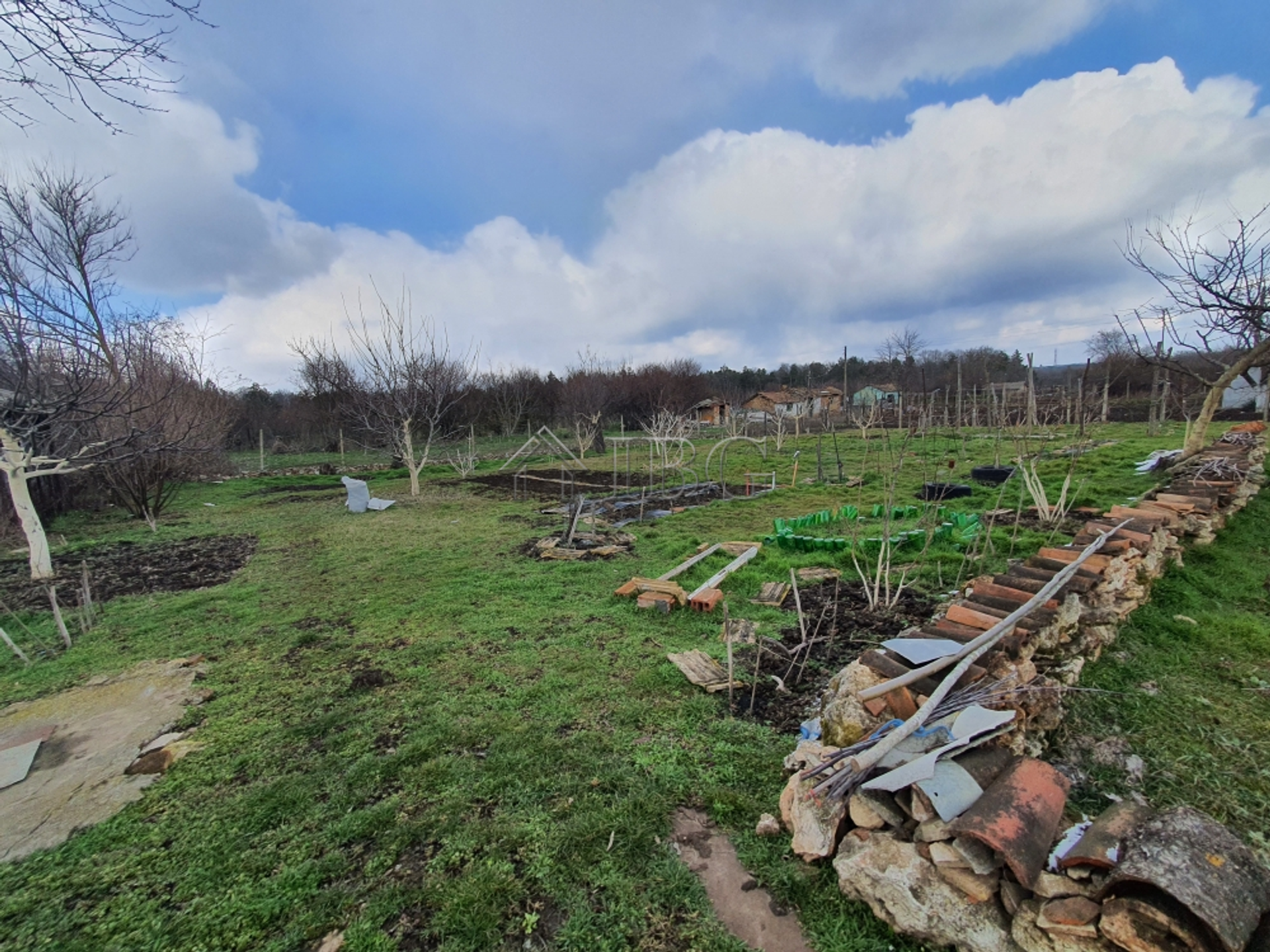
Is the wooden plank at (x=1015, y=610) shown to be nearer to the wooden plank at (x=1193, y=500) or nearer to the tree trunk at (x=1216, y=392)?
the wooden plank at (x=1193, y=500)

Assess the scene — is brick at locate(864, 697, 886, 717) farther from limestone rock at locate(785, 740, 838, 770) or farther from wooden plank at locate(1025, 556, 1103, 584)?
wooden plank at locate(1025, 556, 1103, 584)

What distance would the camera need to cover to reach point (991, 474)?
945 cm

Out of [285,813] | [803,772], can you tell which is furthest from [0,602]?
[803,772]

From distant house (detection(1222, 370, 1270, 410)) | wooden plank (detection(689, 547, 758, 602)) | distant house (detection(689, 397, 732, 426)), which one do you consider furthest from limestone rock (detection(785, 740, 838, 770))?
distant house (detection(689, 397, 732, 426))

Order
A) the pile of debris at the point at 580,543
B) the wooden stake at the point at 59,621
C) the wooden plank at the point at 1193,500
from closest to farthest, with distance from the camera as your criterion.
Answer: the wooden stake at the point at 59,621 < the wooden plank at the point at 1193,500 < the pile of debris at the point at 580,543

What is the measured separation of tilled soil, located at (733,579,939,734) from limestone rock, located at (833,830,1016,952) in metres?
0.99

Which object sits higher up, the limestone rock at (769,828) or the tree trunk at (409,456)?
the tree trunk at (409,456)

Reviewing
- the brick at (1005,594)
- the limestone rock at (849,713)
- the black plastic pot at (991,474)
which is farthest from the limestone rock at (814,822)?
the black plastic pot at (991,474)

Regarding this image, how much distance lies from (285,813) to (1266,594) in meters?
6.97

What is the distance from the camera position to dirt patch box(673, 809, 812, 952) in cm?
170

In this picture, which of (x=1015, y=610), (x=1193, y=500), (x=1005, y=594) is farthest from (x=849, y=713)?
(x=1193, y=500)

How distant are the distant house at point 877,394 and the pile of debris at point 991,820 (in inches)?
876

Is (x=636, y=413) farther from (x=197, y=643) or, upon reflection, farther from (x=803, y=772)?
(x=803, y=772)

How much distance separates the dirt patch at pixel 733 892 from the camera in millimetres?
1695
